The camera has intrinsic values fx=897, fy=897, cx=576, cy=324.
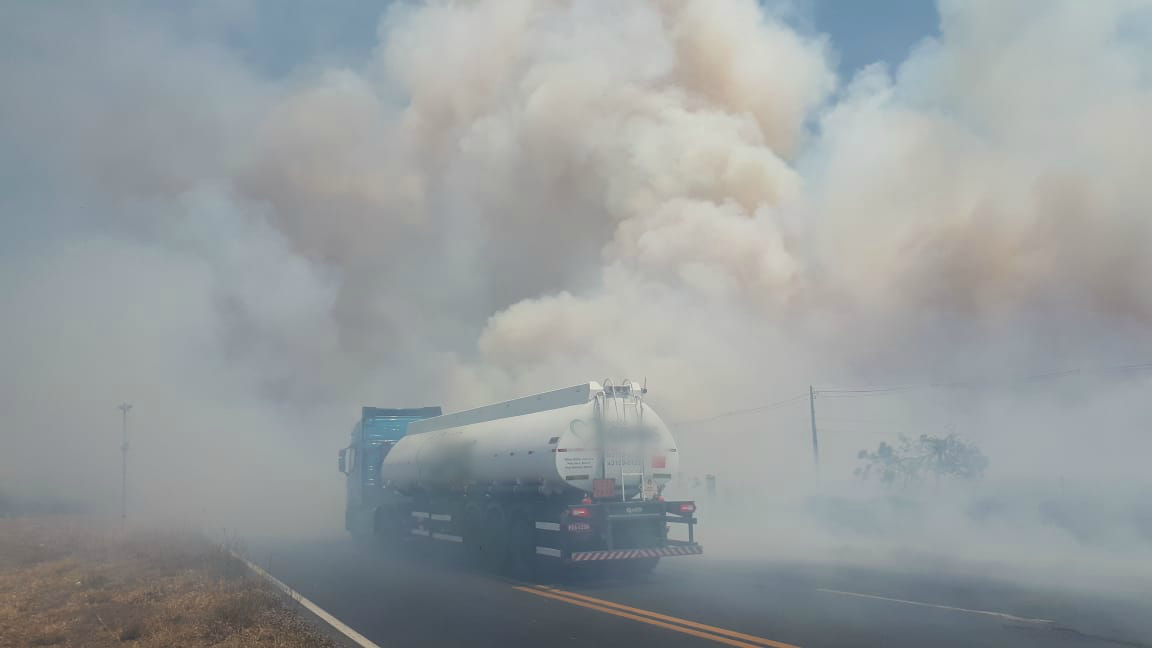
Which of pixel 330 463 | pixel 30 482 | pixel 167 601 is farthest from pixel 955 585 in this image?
pixel 30 482

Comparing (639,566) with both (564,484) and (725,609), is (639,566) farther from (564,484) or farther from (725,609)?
(725,609)

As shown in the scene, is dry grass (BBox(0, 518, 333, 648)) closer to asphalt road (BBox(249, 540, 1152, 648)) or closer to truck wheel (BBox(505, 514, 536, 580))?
asphalt road (BBox(249, 540, 1152, 648))

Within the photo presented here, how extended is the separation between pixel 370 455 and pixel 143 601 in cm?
1258

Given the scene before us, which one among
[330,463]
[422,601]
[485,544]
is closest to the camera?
[422,601]

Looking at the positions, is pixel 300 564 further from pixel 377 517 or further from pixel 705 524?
pixel 705 524

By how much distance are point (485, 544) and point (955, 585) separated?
840 centimetres

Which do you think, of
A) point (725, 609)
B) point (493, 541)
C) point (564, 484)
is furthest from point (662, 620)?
point (493, 541)

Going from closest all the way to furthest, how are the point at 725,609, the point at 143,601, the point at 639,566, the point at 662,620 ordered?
the point at 662,620 → the point at 725,609 → the point at 143,601 → the point at 639,566

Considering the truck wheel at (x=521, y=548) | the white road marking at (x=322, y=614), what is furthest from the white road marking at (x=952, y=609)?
the white road marking at (x=322, y=614)

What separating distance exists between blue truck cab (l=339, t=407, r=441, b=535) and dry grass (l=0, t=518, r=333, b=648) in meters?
4.61

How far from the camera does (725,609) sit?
11.5m

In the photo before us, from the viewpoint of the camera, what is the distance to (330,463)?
137 feet

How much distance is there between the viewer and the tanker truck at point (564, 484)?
15.1 meters

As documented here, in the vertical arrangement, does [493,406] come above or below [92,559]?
above
